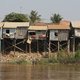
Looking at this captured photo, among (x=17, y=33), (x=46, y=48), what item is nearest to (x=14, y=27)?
(x=17, y=33)

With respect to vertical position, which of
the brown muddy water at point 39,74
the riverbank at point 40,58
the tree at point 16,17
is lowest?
the brown muddy water at point 39,74

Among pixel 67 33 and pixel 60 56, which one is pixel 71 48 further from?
pixel 60 56

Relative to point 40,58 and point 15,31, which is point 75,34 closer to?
point 40,58

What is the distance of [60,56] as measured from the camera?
5475 centimetres

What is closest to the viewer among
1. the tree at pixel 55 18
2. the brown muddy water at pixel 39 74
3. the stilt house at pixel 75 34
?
the brown muddy water at pixel 39 74

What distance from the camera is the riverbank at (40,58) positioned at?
5300cm

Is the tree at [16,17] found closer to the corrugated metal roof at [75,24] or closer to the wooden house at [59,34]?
the wooden house at [59,34]

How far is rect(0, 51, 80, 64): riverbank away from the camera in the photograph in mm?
53000

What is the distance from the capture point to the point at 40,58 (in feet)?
183

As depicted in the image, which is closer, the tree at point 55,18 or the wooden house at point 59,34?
the wooden house at point 59,34

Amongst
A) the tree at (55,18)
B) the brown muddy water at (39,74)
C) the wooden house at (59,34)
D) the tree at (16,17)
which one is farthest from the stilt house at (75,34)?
the tree at (55,18)

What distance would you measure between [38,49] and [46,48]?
3.28ft

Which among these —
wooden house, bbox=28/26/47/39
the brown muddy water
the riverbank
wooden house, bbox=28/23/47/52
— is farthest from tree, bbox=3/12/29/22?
the brown muddy water

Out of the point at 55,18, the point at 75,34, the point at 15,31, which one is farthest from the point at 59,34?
the point at 55,18
